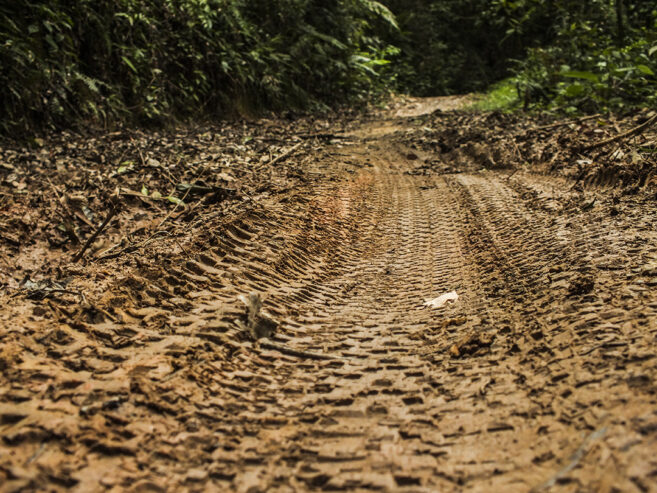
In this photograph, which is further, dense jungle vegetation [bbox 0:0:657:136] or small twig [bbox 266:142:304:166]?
dense jungle vegetation [bbox 0:0:657:136]

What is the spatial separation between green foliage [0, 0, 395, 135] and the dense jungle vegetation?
0.06ft

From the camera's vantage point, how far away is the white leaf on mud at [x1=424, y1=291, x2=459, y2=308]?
220cm

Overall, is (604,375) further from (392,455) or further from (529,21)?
(529,21)

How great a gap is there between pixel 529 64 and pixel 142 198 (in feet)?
33.8

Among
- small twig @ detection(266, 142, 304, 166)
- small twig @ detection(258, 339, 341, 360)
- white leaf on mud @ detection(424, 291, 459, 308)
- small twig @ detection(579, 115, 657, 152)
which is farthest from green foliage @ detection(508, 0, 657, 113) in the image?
small twig @ detection(258, 339, 341, 360)

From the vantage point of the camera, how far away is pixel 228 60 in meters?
8.22

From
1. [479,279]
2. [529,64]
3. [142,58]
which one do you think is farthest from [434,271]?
[529,64]

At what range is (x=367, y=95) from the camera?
40.8 ft

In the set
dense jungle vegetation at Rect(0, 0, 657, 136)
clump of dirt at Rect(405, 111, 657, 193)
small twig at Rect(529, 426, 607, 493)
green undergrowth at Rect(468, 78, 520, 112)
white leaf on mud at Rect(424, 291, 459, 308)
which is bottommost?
white leaf on mud at Rect(424, 291, 459, 308)

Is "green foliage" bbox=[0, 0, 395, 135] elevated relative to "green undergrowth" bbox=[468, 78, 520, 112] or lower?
elevated

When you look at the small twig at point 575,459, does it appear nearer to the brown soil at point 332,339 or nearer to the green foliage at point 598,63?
the brown soil at point 332,339

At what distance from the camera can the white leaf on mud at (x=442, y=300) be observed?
220 cm

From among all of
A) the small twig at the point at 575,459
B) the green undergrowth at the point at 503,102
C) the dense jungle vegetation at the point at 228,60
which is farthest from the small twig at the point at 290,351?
the green undergrowth at the point at 503,102

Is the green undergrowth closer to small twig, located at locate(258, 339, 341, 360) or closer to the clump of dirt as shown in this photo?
the clump of dirt
